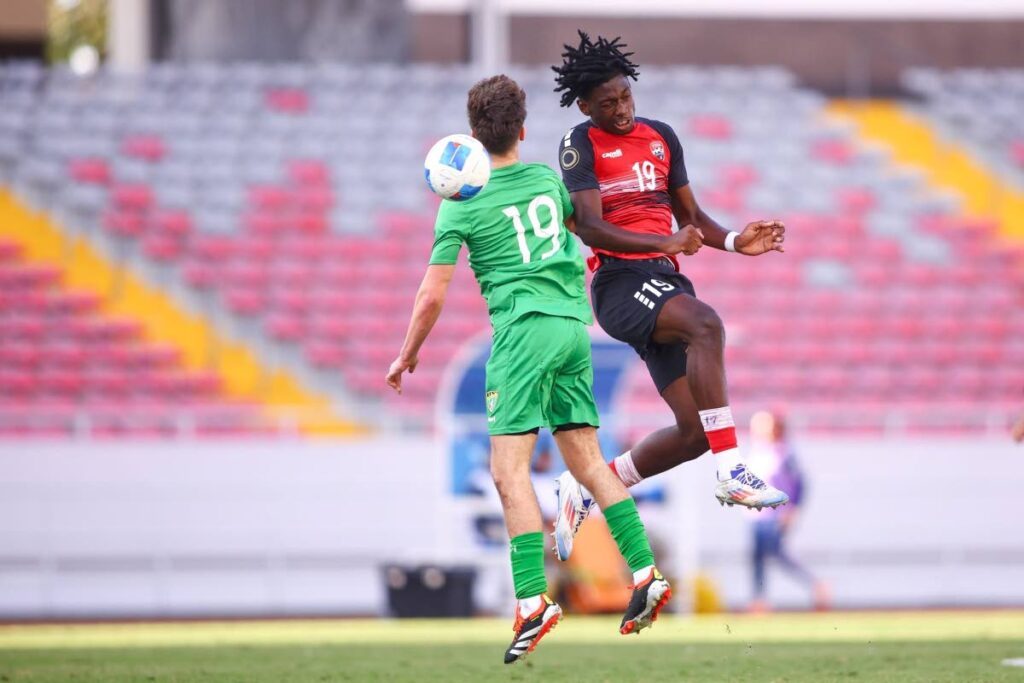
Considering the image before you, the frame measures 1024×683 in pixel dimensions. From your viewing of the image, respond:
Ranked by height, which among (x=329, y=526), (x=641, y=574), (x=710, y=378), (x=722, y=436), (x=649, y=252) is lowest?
(x=329, y=526)

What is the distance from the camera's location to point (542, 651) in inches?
374

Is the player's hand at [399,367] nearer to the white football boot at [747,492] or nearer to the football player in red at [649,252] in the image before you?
the football player in red at [649,252]

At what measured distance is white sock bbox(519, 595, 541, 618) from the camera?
6352 mm

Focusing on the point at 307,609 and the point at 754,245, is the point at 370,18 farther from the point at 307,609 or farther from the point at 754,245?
the point at 754,245

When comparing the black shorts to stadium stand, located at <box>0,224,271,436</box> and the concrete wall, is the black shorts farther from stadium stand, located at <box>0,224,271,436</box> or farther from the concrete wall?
stadium stand, located at <box>0,224,271,436</box>

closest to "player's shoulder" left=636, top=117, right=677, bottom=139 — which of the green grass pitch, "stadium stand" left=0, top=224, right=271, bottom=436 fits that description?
the green grass pitch

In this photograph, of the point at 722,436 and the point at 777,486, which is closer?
the point at 722,436

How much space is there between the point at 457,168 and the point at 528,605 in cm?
185

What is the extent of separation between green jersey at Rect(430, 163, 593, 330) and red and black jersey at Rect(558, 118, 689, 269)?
350mm

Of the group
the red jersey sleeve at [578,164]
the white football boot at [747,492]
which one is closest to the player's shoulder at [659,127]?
the red jersey sleeve at [578,164]

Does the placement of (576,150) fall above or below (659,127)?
below

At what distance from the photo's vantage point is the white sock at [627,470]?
23.9 ft

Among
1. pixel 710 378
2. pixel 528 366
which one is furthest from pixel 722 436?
pixel 528 366

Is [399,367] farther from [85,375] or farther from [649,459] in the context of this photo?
[85,375]
